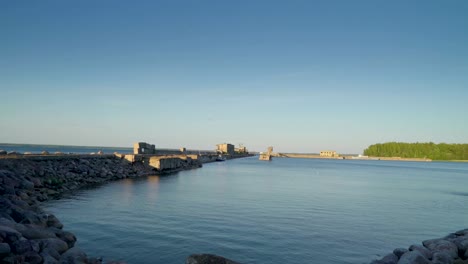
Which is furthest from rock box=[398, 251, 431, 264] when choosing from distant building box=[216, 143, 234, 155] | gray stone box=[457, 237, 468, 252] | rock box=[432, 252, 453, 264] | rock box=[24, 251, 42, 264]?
distant building box=[216, 143, 234, 155]

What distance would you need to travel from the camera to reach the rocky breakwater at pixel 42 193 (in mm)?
10922

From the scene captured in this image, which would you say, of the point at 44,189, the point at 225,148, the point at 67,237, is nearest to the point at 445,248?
the point at 67,237

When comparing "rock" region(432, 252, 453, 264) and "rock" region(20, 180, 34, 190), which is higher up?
"rock" region(20, 180, 34, 190)

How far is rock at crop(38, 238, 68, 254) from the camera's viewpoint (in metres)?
11.7

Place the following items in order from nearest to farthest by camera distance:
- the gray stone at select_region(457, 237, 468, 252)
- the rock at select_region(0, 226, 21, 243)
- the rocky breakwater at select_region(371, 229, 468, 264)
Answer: the rock at select_region(0, 226, 21, 243) < the rocky breakwater at select_region(371, 229, 468, 264) < the gray stone at select_region(457, 237, 468, 252)

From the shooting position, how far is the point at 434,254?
12875 mm

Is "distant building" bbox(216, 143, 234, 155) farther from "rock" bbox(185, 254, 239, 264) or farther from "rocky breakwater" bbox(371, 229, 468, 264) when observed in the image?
"rock" bbox(185, 254, 239, 264)

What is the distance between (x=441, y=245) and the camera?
551 inches

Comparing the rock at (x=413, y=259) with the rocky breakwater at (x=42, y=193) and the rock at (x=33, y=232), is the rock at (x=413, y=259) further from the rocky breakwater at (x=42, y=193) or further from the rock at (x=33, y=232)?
the rock at (x=33, y=232)

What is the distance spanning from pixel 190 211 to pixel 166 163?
36.2m

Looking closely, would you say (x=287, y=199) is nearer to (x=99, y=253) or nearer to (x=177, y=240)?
(x=177, y=240)

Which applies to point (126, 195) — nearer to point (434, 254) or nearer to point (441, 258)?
point (434, 254)

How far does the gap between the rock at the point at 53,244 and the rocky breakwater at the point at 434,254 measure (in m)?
11.5

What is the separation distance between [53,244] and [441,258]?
14.1m
